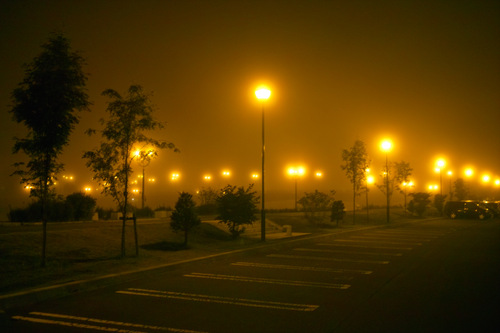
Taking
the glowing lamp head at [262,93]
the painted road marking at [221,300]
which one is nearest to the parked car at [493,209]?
the glowing lamp head at [262,93]

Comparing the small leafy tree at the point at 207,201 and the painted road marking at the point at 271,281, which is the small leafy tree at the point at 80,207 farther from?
the painted road marking at the point at 271,281

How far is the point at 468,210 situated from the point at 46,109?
4464cm

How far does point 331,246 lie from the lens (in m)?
20.1

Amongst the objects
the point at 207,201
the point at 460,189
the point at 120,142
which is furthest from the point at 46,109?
the point at 460,189

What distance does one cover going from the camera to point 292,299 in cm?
945

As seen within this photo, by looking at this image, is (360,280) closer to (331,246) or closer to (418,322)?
(418,322)

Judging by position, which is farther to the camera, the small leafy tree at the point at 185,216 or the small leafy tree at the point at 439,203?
the small leafy tree at the point at 439,203

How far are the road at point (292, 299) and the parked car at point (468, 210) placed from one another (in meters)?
33.1

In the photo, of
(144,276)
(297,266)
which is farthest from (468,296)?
(144,276)

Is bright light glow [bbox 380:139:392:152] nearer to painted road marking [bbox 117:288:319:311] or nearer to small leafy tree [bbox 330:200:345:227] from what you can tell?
small leafy tree [bbox 330:200:345:227]

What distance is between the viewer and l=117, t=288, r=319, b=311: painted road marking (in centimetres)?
877

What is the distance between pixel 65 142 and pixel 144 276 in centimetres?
465

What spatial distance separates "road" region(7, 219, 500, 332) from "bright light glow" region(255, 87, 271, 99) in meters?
8.25

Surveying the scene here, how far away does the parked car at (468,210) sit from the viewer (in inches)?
1785
